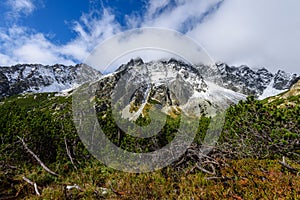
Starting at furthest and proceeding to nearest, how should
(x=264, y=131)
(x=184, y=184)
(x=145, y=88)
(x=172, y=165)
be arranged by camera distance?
1. (x=145, y=88)
2. (x=172, y=165)
3. (x=264, y=131)
4. (x=184, y=184)

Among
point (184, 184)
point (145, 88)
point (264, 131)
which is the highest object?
point (145, 88)

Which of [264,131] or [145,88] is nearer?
[264,131]

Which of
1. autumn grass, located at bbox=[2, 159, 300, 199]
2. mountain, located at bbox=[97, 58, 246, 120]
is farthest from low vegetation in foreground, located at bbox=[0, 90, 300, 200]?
mountain, located at bbox=[97, 58, 246, 120]

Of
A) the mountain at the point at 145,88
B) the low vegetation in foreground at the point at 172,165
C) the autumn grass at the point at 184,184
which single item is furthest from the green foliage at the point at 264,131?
the mountain at the point at 145,88

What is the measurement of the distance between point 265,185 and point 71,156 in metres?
9.91

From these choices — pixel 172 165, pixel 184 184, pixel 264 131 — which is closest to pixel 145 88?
pixel 172 165

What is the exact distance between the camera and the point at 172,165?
10.4 meters

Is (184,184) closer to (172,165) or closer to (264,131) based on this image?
(172,165)

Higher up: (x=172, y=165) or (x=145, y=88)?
(x=145, y=88)

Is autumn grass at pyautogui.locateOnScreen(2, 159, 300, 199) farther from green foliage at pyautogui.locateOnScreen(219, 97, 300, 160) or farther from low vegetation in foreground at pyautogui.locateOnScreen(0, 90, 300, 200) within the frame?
green foliage at pyautogui.locateOnScreen(219, 97, 300, 160)

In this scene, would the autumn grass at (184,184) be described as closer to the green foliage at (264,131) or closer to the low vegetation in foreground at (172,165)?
the low vegetation in foreground at (172,165)

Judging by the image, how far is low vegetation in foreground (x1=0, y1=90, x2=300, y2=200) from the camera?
7230 mm

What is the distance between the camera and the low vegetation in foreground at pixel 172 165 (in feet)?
23.7

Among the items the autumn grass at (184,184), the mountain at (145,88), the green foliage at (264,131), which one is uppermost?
the mountain at (145,88)
